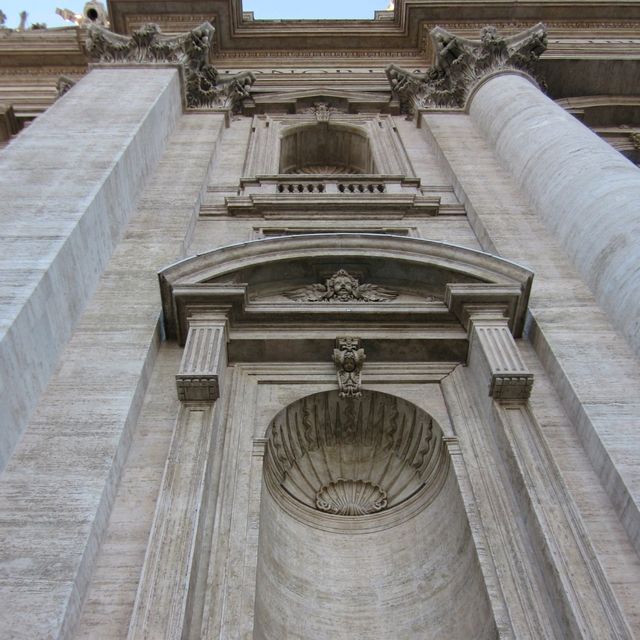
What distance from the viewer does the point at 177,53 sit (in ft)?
Answer: 50.0

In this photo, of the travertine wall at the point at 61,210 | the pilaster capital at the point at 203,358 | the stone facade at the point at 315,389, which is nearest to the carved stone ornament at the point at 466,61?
the stone facade at the point at 315,389

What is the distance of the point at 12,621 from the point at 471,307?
5.50m

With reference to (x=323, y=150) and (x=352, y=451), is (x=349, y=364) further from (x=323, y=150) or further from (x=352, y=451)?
(x=323, y=150)

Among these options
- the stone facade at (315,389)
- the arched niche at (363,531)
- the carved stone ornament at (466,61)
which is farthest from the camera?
the carved stone ornament at (466,61)

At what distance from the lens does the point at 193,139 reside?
45.8ft

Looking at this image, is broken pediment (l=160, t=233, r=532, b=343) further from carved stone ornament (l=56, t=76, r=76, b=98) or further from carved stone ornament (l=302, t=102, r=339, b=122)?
carved stone ornament (l=56, t=76, r=76, b=98)

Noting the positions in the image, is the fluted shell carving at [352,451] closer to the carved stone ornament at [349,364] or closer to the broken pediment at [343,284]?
the carved stone ornament at [349,364]

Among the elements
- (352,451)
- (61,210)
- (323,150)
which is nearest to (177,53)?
(323,150)

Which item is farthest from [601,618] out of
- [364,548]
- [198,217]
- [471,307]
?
[198,217]

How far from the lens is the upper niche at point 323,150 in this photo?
1681cm

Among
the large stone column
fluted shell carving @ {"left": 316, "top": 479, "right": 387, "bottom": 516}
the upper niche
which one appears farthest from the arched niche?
the upper niche

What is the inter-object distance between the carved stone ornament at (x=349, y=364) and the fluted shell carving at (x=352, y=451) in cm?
14

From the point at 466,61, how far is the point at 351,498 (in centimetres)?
1097

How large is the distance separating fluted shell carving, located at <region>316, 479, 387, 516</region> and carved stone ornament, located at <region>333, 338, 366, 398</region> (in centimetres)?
105
